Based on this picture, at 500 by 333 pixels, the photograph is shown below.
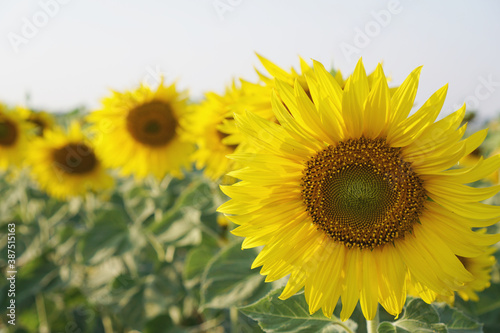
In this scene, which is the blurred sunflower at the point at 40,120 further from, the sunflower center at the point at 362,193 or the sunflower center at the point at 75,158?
the sunflower center at the point at 362,193

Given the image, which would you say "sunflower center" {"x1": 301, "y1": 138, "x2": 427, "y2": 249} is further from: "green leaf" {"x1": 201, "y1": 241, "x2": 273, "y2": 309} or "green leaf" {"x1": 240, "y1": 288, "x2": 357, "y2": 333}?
"green leaf" {"x1": 201, "y1": 241, "x2": 273, "y2": 309}

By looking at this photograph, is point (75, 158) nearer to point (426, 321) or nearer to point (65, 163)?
point (65, 163)

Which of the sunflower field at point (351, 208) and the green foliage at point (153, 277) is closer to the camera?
the sunflower field at point (351, 208)

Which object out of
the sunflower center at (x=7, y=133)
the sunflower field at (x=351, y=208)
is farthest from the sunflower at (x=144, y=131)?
the sunflower center at (x=7, y=133)

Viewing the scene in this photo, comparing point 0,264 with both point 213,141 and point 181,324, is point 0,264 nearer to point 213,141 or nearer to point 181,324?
point 181,324

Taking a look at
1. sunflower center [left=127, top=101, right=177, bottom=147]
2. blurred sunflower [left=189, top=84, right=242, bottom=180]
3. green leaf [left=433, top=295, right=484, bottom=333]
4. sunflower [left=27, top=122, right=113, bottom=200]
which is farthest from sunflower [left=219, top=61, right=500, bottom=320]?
sunflower [left=27, top=122, right=113, bottom=200]

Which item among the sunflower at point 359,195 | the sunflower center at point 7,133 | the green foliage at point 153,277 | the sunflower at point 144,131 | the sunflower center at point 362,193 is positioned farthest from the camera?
the sunflower center at point 7,133
